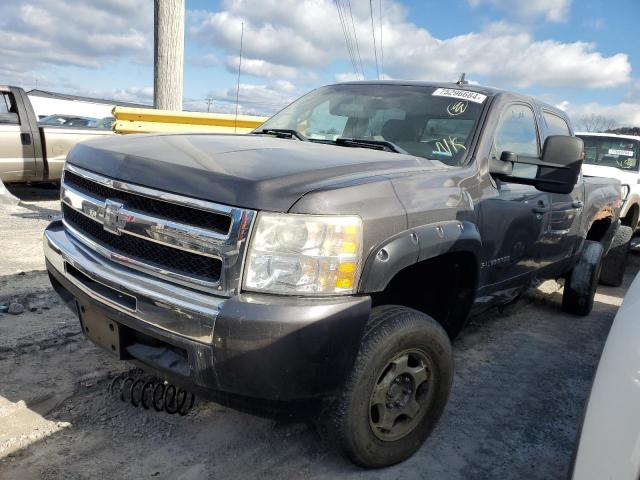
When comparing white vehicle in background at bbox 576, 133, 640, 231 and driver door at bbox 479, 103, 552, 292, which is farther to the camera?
white vehicle in background at bbox 576, 133, 640, 231

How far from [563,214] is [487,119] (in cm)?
126

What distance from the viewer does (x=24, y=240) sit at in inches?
240

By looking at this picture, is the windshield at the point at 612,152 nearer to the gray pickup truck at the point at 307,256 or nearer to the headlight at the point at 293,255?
the gray pickup truck at the point at 307,256

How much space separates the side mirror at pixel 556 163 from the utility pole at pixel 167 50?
616cm

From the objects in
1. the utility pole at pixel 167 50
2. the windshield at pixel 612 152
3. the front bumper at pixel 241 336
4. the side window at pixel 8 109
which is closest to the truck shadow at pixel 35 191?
the side window at pixel 8 109

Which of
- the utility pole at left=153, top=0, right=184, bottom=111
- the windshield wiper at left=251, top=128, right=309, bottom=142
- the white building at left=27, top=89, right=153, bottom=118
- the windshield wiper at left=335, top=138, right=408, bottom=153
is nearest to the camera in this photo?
the windshield wiper at left=335, top=138, right=408, bottom=153

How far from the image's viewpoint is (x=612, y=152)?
28.9ft

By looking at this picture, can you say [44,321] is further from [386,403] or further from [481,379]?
[481,379]

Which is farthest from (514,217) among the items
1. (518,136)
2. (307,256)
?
(307,256)

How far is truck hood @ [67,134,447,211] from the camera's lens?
201cm

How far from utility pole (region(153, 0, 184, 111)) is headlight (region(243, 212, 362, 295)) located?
267 inches

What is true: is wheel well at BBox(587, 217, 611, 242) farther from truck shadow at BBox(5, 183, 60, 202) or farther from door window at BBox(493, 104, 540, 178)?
truck shadow at BBox(5, 183, 60, 202)

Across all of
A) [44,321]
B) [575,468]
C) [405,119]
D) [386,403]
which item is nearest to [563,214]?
[405,119]

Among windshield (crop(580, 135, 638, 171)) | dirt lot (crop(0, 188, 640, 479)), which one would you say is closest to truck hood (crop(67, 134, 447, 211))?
dirt lot (crop(0, 188, 640, 479))
